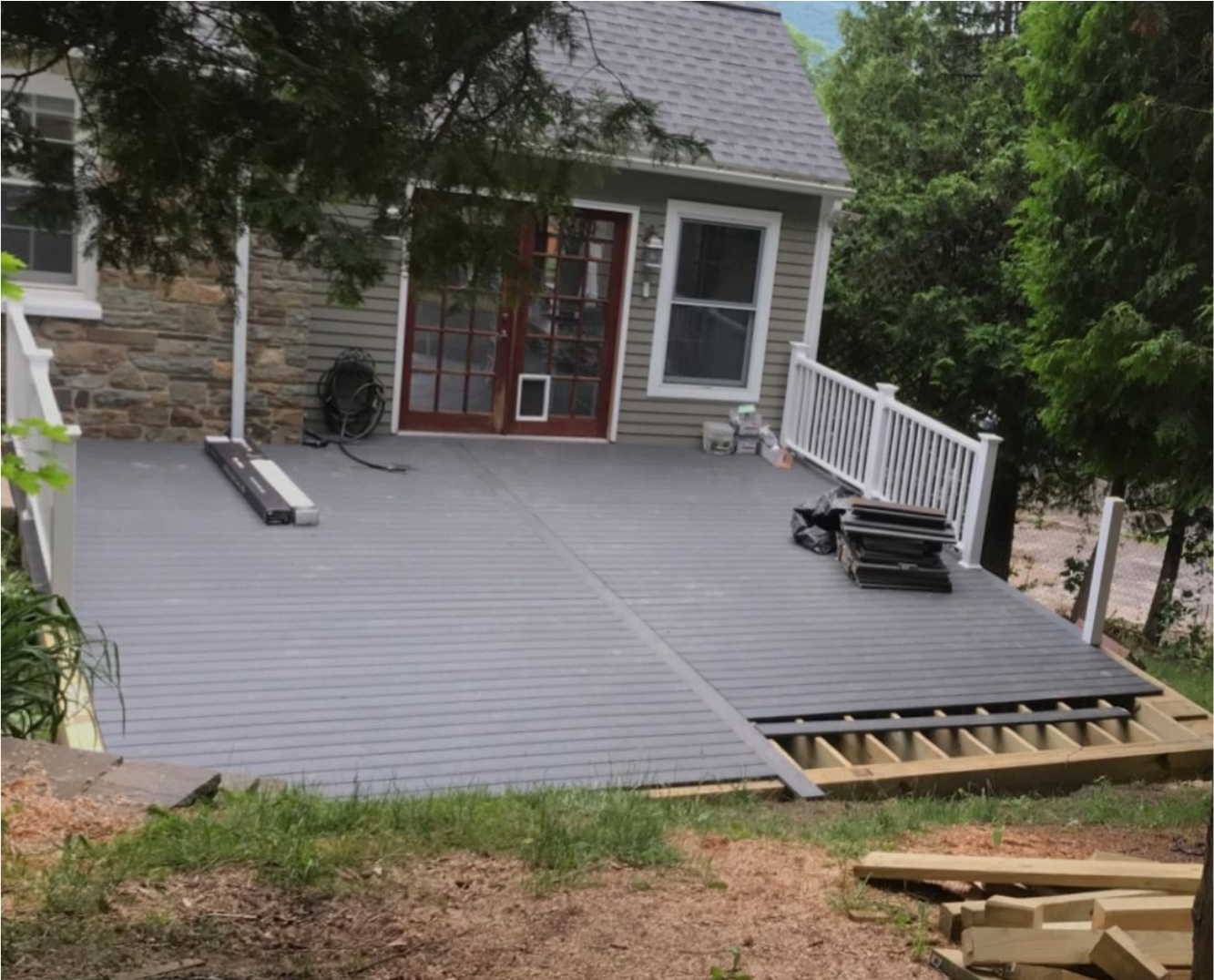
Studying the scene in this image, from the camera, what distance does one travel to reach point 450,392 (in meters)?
11.3

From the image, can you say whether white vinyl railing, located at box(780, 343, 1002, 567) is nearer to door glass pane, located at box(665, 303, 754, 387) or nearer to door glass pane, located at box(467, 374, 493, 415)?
door glass pane, located at box(665, 303, 754, 387)

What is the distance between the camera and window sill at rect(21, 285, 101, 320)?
909 centimetres

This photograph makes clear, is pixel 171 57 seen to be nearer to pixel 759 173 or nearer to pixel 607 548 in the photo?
pixel 607 548

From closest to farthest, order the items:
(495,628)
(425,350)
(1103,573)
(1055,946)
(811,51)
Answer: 1. (1055,946)
2. (495,628)
3. (1103,573)
4. (425,350)
5. (811,51)

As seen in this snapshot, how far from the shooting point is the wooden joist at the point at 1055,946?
2893 mm

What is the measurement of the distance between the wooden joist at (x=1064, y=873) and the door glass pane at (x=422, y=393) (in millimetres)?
8148

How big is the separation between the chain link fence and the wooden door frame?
244 inches

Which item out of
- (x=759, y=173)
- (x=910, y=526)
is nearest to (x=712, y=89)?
(x=759, y=173)

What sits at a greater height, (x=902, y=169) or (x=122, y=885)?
(x=902, y=169)

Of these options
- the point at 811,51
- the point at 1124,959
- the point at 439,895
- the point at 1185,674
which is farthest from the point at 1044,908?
the point at 811,51

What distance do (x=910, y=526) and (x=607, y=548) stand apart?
2.24 m

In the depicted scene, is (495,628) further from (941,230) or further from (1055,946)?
(941,230)

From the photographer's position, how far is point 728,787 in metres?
5.77

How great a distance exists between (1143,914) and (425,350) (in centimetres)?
890
